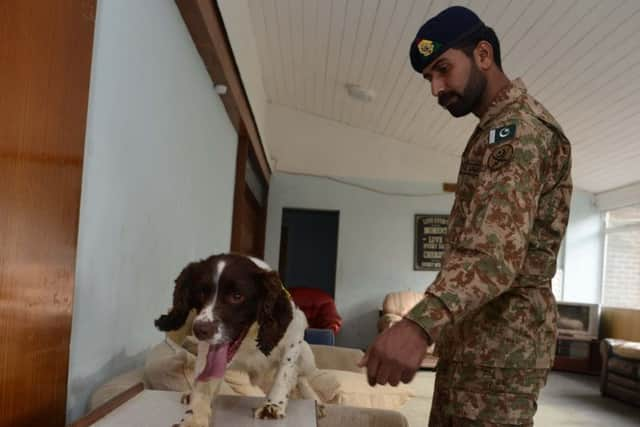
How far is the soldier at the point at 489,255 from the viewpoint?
947 mm

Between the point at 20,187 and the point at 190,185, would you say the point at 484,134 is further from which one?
the point at 190,185

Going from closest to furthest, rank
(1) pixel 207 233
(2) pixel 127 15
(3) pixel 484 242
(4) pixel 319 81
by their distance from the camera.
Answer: (3) pixel 484 242 < (2) pixel 127 15 < (1) pixel 207 233 < (4) pixel 319 81

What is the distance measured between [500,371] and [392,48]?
4.12 m

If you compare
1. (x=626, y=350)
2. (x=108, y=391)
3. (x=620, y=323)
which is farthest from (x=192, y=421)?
(x=620, y=323)

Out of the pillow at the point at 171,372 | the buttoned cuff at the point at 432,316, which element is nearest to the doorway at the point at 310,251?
the pillow at the point at 171,372

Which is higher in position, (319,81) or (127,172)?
(319,81)

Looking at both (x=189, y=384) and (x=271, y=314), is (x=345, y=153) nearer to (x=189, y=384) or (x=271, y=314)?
(x=189, y=384)

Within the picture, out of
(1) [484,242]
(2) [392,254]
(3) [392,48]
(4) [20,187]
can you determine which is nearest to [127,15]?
(4) [20,187]

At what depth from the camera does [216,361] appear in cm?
140

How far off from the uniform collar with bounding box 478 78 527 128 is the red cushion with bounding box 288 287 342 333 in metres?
5.68

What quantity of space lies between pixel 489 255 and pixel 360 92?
17.8 feet

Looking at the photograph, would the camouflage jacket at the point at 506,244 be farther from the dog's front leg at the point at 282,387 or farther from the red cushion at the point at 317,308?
the red cushion at the point at 317,308

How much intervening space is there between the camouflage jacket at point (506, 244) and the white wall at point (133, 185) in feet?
3.46

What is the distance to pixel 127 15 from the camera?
185 cm
